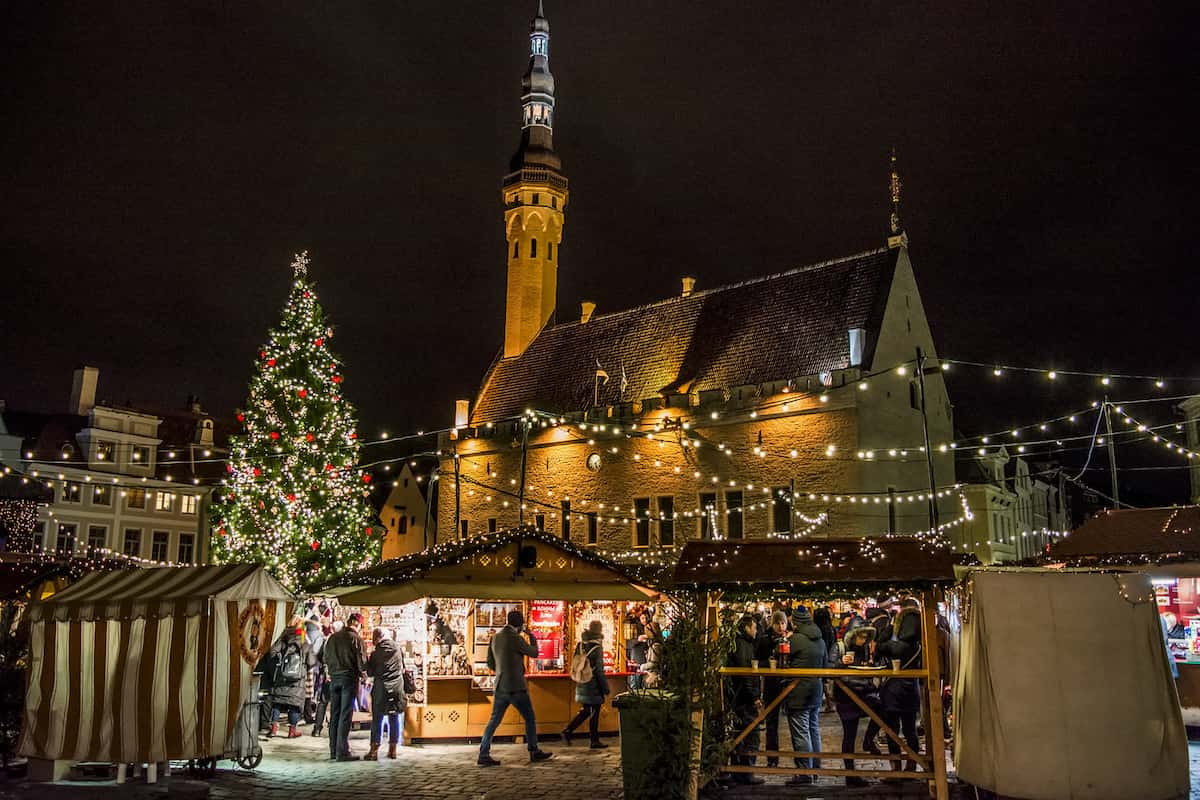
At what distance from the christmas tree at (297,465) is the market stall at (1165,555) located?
1947 cm

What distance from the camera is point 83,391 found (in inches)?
1823

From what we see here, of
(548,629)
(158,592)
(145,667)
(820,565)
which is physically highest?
(820,565)

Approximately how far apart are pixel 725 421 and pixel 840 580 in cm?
2272

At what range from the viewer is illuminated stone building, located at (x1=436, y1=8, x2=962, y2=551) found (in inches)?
1172

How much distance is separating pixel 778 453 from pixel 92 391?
33345 mm

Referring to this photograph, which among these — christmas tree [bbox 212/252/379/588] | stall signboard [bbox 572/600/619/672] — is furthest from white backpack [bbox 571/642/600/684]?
christmas tree [bbox 212/252/379/588]

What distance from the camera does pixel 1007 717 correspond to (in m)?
8.52

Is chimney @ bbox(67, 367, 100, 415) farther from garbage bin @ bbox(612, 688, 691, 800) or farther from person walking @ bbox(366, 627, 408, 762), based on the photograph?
garbage bin @ bbox(612, 688, 691, 800)

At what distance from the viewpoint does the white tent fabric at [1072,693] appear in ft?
27.1

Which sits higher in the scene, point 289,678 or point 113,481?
point 113,481

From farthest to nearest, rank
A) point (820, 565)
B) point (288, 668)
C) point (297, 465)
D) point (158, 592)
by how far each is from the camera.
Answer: point (297, 465), point (288, 668), point (158, 592), point (820, 565)

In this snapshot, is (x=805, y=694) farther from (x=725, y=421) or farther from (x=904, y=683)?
(x=725, y=421)

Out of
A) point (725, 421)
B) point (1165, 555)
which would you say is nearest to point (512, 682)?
point (1165, 555)

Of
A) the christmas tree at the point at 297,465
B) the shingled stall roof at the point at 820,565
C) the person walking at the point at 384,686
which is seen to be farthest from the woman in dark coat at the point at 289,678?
the christmas tree at the point at 297,465
